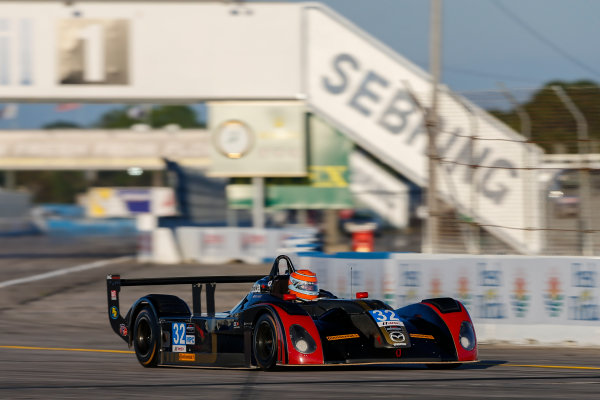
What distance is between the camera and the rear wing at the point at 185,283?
1095 centimetres

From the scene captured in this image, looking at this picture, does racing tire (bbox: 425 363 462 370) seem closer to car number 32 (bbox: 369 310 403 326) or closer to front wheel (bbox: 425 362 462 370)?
front wheel (bbox: 425 362 462 370)

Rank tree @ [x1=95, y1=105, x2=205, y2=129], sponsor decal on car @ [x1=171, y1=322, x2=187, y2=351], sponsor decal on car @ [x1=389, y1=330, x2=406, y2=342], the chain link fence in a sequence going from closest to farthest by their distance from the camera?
→ sponsor decal on car @ [x1=389, y1=330, x2=406, y2=342]
sponsor decal on car @ [x1=171, y1=322, x2=187, y2=351]
the chain link fence
tree @ [x1=95, y1=105, x2=205, y2=129]

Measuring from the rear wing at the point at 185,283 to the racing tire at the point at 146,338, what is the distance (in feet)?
1.06

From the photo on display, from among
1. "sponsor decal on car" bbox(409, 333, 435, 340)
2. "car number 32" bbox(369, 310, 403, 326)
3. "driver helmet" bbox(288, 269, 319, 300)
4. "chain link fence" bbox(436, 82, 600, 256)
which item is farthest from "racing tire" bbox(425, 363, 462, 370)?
"chain link fence" bbox(436, 82, 600, 256)

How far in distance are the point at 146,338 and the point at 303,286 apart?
1.97m

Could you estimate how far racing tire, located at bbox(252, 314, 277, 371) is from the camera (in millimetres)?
9492

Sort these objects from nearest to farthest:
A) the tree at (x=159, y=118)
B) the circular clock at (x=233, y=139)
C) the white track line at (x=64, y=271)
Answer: the white track line at (x=64, y=271)
the circular clock at (x=233, y=139)
the tree at (x=159, y=118)

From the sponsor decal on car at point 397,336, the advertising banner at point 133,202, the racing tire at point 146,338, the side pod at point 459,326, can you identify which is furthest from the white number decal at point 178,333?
the advertising banner at point 133,202

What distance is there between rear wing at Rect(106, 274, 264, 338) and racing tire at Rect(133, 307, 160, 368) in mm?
322

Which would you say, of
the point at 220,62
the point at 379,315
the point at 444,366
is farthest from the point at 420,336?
the point at 220,62

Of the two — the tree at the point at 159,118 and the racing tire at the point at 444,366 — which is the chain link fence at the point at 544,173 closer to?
the racing tire at the point at 444,366

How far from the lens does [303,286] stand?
10.0 meters

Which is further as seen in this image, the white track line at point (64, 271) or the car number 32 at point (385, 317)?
the white track line at point (64, 271)

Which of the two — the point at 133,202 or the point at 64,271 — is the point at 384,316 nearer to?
the point at 64,271
